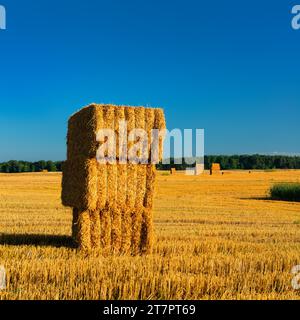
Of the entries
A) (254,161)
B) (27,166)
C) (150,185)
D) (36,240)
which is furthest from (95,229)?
(27,166)

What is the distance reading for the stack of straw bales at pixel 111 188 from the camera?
987 cm

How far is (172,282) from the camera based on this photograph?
7117mm

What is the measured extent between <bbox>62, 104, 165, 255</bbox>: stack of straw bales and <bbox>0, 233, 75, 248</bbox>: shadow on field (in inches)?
25.2

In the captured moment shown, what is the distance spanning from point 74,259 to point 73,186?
6.60 feet

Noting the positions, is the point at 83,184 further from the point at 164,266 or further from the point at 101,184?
the point at 164,266

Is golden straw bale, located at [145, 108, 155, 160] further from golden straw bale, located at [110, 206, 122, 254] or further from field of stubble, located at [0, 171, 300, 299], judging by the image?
field of stubble, located at [0, 171, 300, 299]

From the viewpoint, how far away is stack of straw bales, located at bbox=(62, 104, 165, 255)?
9867mm

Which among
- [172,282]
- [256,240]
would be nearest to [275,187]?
[256,240]

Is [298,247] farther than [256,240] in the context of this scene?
No

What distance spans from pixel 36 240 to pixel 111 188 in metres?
2.49

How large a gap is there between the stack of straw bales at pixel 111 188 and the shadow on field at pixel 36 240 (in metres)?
0.64

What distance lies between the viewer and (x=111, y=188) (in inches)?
397

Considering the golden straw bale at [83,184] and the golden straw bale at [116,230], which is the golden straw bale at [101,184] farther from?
the golden straw bale at [116,230]
